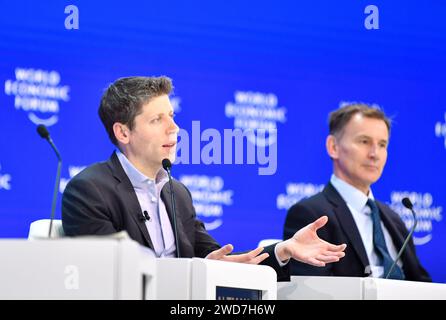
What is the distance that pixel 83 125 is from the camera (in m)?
5.37

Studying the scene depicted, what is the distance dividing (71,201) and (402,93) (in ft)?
9.17

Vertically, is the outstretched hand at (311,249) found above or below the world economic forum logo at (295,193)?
below

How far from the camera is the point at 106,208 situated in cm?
398

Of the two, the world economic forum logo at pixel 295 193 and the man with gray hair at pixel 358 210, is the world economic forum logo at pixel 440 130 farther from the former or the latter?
the world economic forum logo at pixel 295 193

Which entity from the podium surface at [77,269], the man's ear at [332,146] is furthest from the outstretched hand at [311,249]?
Result: the man's ear at [332,146]

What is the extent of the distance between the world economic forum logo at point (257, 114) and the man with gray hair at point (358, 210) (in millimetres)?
381

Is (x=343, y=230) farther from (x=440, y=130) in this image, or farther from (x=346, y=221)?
(x=440, y=130)

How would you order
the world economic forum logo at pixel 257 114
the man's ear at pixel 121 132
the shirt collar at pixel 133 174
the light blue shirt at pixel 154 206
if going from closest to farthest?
1. the light blue shirt at pixel 154 206
2. the shirt collar at pixel 133 174
3. the man's ear at pixel 121 132
4. the world economic forum logo at pixel 257 114

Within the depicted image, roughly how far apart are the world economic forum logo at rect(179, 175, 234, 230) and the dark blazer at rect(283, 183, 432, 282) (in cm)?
42

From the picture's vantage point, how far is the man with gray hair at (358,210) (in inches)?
202

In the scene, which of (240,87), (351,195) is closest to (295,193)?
(351,195)

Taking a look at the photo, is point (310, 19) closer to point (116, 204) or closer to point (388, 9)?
point (388, 9)
